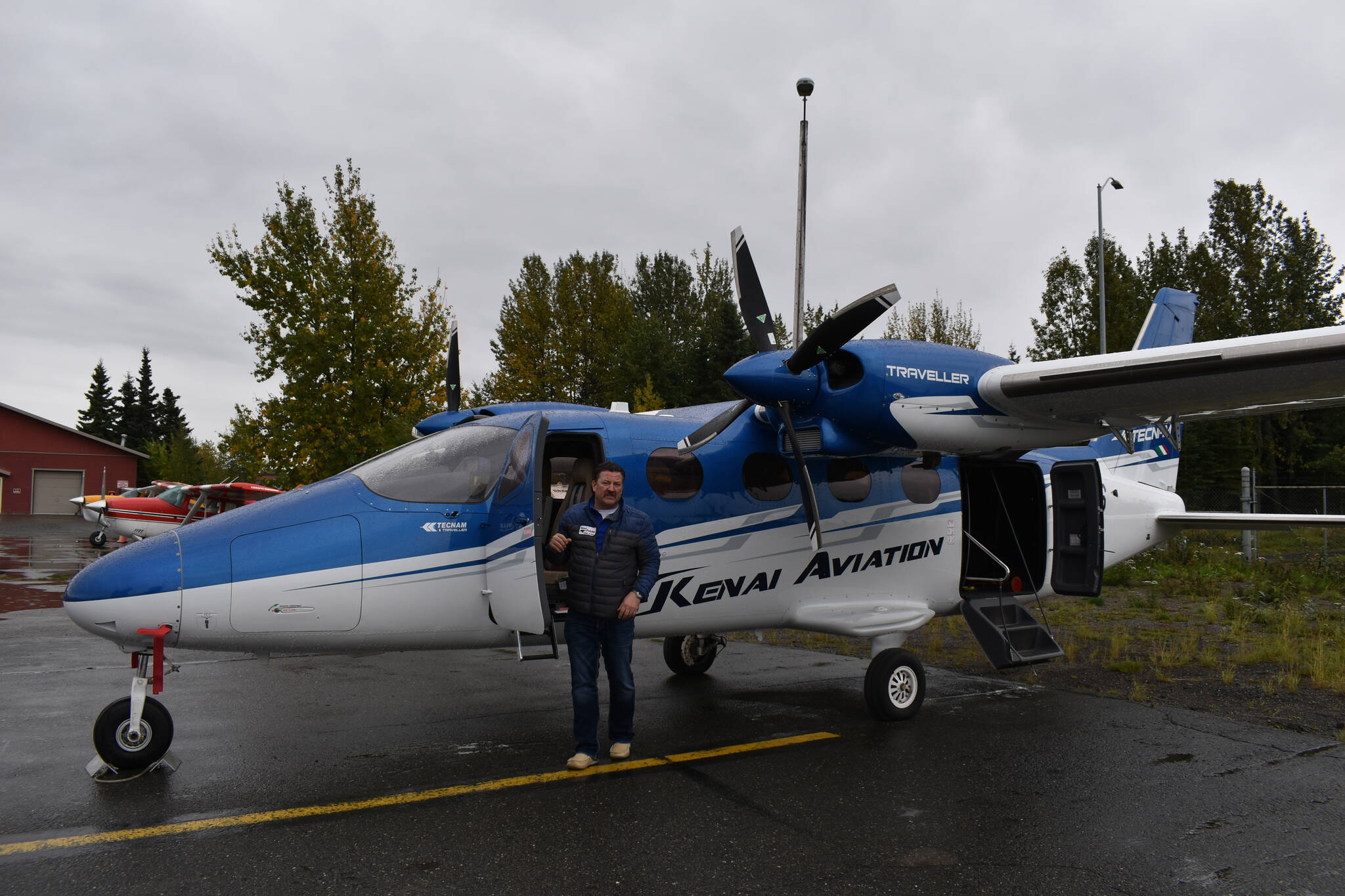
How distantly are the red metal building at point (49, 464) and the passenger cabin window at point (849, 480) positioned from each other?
5246 cm

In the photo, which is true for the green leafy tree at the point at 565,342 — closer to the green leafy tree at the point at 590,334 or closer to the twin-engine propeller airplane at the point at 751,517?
the green leafy tree at the point at 590,334

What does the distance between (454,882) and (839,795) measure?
2375 millimetres

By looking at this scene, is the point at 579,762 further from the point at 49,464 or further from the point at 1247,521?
the point at 49,464

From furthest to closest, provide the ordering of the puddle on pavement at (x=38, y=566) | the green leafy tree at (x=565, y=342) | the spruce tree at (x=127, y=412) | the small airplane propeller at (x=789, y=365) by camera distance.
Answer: the spruce tree at (x=127, y=412) < the green leafy tree at (x=565, y=342) < the puddle on pavement at (x=38, y=566) < the small airplane propeller at (x=789, y=365)

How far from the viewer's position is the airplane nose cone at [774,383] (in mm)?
6559

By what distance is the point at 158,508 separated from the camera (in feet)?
80.5

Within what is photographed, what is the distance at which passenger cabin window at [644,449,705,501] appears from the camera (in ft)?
21.7

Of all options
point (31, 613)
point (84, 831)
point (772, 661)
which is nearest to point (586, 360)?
point (31, 613)

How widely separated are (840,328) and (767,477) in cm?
158

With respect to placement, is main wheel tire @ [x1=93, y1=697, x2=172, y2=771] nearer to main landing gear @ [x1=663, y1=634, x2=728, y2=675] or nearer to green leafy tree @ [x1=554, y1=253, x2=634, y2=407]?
main landing gear @ [x1=663, y1=634, x2=728, y2=675]

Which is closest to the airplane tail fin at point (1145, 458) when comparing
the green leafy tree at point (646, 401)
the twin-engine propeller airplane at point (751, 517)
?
the twin-engine propeller airplane at point (751, 517)

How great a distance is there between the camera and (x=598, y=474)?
554cm

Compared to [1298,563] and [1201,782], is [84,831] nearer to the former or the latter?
[1201,782]

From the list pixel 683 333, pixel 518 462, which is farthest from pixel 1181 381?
pixel 683 333
